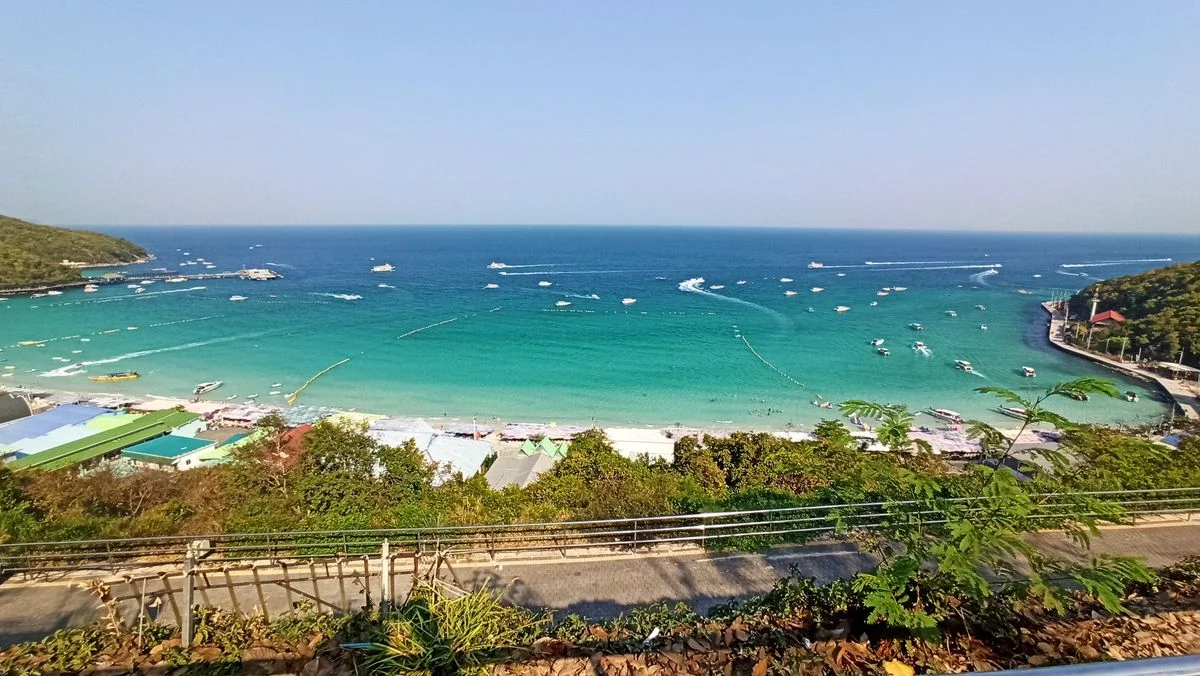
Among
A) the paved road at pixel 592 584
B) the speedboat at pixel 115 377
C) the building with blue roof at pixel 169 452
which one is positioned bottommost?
the speedboat at pixel 115 377

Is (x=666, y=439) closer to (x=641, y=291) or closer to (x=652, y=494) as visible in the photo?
(x=652, y=494)

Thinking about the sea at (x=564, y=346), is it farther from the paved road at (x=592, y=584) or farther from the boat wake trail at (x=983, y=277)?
Answer: the paved road at (x=592, y=584)

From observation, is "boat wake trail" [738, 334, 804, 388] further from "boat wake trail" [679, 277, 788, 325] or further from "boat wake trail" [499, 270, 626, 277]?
"boat wake trail" [499, 270, 626, 277]

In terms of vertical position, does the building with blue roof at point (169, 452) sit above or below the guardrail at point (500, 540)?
below

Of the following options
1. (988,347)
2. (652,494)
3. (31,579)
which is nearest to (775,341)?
(988,347)

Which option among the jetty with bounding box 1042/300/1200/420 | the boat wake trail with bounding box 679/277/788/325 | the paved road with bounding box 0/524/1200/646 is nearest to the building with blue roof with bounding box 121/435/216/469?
the paved road with bounding box 0/524/1200/646

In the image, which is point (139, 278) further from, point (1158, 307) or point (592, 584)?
point (1158, 307)

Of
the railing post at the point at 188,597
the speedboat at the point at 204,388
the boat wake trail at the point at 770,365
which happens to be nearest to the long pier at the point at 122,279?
the speedboat at the point at 204,388
